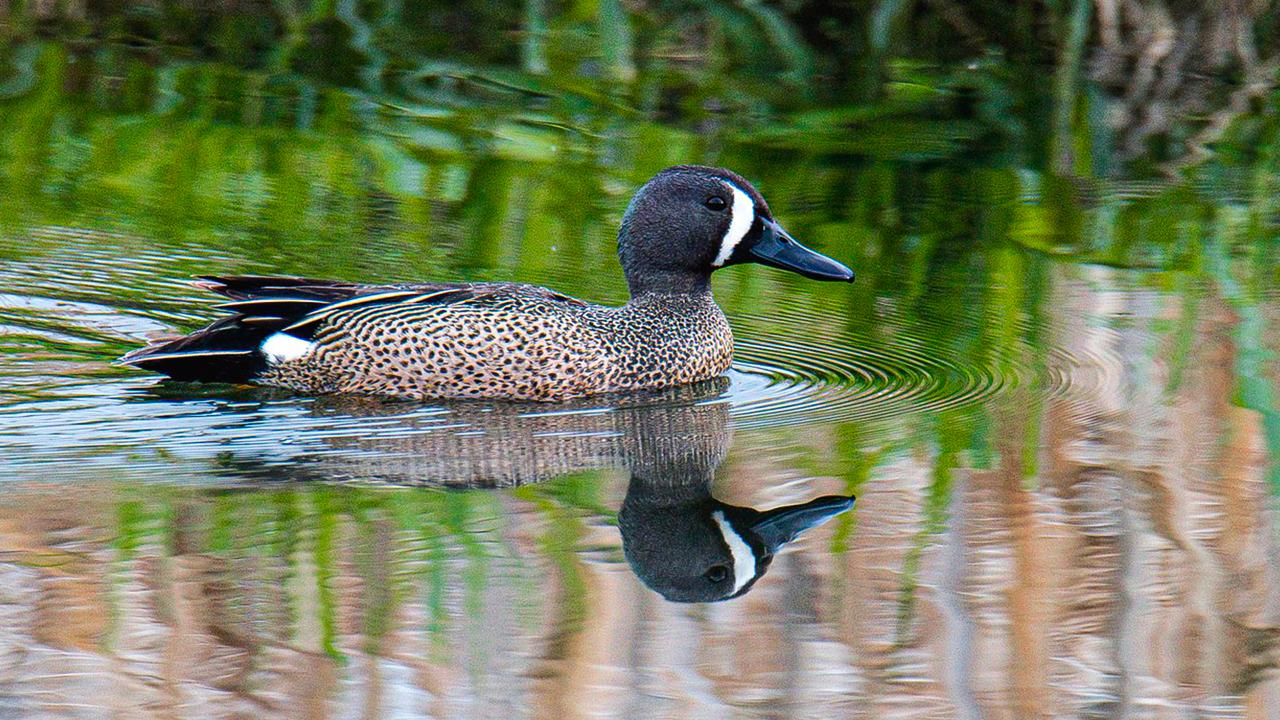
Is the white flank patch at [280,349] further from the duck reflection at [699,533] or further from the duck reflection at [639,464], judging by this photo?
the duck reflection at [699,533]

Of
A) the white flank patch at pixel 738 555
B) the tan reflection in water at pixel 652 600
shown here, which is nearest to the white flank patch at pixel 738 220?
the tan reflection in water at pixel 652 600

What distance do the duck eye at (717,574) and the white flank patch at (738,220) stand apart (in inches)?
103

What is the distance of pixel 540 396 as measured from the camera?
6.93 m

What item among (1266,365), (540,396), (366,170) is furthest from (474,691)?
(366,170)

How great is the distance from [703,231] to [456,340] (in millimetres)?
1162

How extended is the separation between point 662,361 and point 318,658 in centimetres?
296

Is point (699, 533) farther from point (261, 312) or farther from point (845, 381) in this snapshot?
point (261, 312)

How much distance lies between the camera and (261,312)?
7047 mm

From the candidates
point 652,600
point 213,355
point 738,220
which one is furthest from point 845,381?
point 652,600

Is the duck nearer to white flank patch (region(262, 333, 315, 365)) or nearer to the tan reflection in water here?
white flank patch (region(262, 333, 315, 365))

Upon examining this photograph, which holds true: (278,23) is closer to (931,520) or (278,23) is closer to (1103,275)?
(1103,275)

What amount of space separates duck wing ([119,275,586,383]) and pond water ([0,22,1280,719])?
120mm

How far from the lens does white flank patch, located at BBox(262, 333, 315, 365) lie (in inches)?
273

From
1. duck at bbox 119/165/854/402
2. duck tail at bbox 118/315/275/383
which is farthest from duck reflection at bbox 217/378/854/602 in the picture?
duck tail at bbox 118/315/275/383
